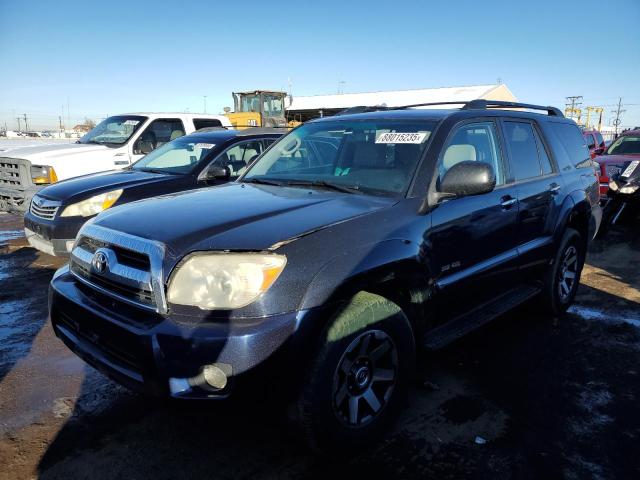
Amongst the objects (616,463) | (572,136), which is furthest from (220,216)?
(572,136)

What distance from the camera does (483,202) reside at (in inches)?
134

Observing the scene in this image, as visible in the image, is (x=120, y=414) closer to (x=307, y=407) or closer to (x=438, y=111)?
(x=307, y=407)

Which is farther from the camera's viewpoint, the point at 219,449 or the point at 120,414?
the point at 120,414

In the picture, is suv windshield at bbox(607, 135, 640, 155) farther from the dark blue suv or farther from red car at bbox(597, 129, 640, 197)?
the dark blue suv

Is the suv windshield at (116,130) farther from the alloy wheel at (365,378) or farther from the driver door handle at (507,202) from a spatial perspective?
the alloy wheel at (365,378)

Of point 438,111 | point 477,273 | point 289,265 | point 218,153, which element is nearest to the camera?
point 289,265

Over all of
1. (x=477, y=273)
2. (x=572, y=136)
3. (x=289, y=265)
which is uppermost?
(x=572, y=136)

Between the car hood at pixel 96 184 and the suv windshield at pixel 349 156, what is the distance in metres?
2.48

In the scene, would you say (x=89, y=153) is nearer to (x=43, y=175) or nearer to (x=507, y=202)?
(x=43, y=175)

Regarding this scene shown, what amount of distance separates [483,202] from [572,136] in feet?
7.43

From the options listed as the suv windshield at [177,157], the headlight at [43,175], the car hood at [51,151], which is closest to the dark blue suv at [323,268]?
the suv windshield at [177,157]

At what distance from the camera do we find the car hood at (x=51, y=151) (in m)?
7.72

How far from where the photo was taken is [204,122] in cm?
Answer: 994

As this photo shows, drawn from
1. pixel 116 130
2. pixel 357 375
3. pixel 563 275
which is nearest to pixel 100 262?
pixel 357 375
